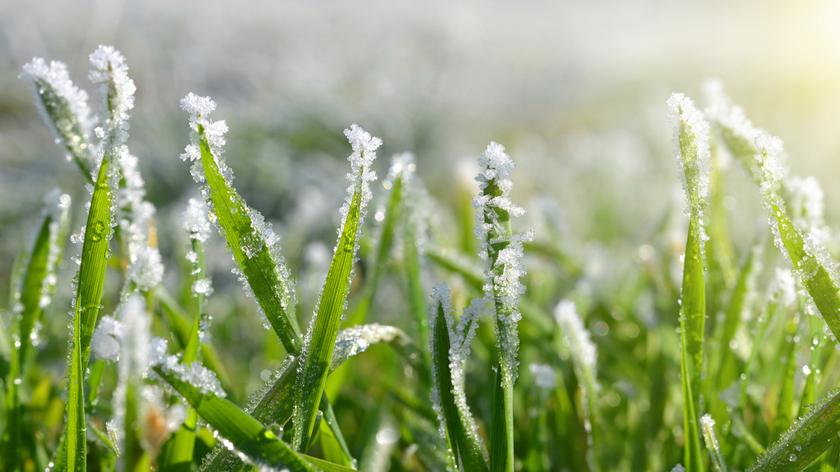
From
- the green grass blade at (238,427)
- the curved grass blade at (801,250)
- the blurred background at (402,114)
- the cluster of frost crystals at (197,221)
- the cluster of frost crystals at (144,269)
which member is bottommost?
the green grass blade at (238,427)

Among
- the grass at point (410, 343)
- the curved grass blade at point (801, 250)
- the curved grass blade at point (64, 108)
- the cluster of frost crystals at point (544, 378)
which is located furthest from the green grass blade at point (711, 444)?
the curved grass blade at point (64, 108)

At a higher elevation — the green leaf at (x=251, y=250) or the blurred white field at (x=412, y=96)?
the blurred white field at (x=412, y=96)

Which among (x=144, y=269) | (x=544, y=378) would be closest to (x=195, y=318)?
(x=144, y=269)

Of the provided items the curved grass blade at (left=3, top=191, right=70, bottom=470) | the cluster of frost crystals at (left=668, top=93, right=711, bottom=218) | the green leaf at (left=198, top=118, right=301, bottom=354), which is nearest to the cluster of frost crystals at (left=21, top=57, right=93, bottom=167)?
the curved grass blade at (left=3, top=191, right=70, bottom=470)

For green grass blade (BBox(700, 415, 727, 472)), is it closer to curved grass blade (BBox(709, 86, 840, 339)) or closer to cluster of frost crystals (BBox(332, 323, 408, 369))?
curved grass blade (BBox(709, 86, 840, 339))

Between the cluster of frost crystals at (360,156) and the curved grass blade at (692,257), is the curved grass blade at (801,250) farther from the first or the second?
the cluster of frost crystals at (360,156)

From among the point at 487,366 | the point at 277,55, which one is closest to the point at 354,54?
the point at 277,55

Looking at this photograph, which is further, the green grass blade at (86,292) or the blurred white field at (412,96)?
the blurred white field at (412,96)
